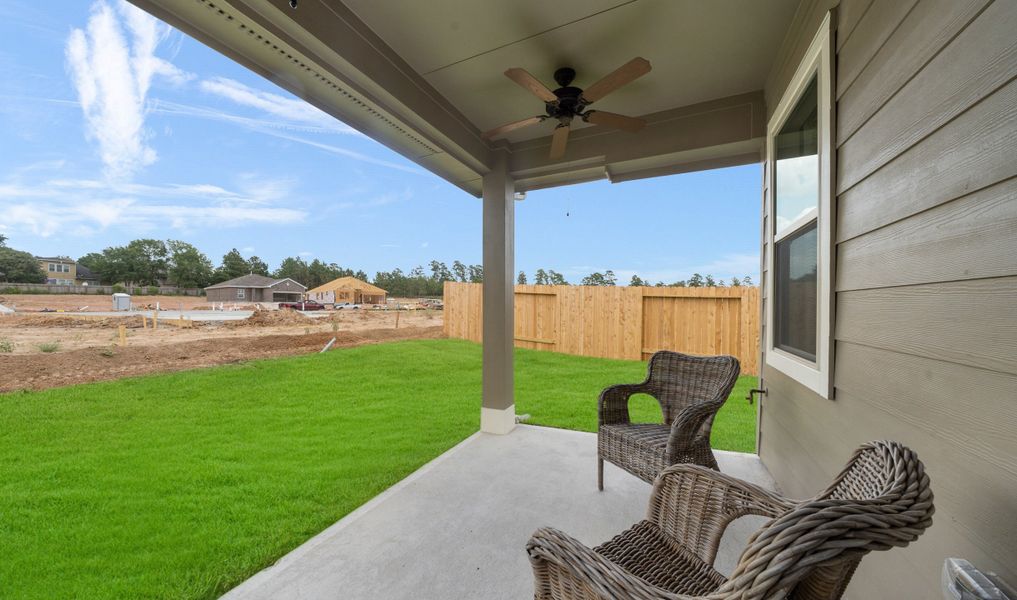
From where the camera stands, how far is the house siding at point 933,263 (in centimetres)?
66

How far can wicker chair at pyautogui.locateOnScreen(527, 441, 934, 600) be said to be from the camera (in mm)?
489

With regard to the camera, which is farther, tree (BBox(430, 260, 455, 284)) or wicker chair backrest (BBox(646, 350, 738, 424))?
tree (BBox(430, 260, 455, 284))

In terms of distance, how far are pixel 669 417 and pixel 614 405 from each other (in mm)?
404

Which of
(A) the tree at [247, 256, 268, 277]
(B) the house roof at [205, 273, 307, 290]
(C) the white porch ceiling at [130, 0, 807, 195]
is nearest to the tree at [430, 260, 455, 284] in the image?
(B) the house roof at [205, 273, 307, 290]

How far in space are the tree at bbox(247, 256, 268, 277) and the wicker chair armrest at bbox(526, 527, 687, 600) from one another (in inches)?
157

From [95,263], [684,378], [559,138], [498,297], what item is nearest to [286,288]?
[95,263]

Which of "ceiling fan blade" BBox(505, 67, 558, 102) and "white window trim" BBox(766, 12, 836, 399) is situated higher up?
"ceiling fan blade" BBox(505, 67, 558, 102)

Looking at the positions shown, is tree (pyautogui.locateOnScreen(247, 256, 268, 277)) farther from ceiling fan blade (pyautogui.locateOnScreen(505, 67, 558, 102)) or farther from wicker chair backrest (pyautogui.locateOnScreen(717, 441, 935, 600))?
wicker chair backrest (pyautogui.locateOnScreen(717, 441, 935, 600))

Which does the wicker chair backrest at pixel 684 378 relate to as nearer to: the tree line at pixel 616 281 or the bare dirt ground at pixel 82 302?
the tree line at pixel 616 281

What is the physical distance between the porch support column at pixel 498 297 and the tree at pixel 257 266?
247cm

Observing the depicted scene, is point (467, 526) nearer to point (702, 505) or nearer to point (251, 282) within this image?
point (702, 505)

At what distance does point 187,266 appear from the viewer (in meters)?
3.12

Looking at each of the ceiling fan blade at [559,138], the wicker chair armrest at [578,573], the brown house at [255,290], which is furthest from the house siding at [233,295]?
the wicker chair armrest at [578,573]

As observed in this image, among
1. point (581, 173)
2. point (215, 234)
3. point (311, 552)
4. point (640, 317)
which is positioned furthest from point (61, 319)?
point (640, 317)
